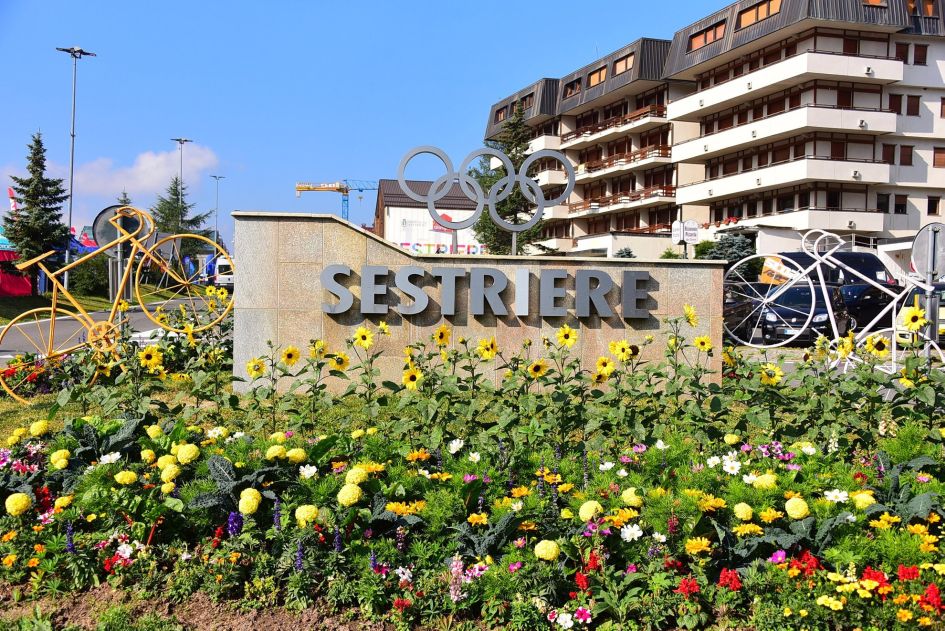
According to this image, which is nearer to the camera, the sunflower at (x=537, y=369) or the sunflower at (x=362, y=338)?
the sunflower at (x=537, y=369)

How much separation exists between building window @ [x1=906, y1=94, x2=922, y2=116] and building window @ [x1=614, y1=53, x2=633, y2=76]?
15.7m

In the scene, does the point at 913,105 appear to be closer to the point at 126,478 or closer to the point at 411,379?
the point at 411,379

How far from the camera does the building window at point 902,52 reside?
3956 centimetres

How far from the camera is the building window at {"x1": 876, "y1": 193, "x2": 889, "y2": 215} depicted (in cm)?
4012

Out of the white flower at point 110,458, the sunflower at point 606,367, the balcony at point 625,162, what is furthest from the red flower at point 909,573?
the balcony at point 625,162

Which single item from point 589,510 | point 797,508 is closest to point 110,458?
point 589,510

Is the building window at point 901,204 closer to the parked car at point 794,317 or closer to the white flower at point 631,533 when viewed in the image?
the parked car at point 794,317

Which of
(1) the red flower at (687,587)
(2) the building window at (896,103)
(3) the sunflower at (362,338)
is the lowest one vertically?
(1) the red flower at (687,587)

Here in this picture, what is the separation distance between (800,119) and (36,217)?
125ft

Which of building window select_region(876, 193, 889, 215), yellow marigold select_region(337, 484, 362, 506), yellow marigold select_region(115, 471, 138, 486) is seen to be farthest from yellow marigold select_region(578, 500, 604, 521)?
building window select_region(876, 193, 889, 215)

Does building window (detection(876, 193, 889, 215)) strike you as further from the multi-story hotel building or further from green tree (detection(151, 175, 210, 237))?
green tree (detection(151, 175, 210, 237))

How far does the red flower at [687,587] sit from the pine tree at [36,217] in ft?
140

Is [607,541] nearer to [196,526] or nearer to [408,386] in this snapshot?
[196,526]

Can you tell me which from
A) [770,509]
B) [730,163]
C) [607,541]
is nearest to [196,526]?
[607,541]
